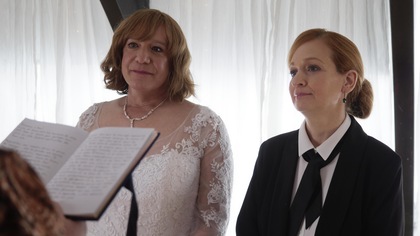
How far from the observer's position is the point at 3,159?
0.79m

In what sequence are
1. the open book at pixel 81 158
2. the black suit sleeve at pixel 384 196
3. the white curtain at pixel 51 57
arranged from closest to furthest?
the open book at pixel 81 158, the black suit sleeve at pixel 384 196, the white curtain at pixel 51 57

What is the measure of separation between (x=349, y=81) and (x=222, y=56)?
131cm

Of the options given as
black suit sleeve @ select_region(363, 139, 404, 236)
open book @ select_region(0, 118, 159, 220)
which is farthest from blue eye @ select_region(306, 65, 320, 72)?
open book @ select_region(0, 118, 159, 220)

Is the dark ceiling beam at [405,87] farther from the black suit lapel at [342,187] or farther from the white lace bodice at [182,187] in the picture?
the white lace bodice at [182,187]

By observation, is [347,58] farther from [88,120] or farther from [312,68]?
[88,120]

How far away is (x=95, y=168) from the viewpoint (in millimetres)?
1464

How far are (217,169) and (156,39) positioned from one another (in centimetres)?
61

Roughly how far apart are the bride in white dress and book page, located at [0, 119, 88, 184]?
776 millimetres

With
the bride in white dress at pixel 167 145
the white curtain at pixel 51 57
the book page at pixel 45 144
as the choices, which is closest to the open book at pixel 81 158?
the book page at pixel 45 144

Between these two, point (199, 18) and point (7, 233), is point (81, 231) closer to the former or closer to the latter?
point (7, 233)

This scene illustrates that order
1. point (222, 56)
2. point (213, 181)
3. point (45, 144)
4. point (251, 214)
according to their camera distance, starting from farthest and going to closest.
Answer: point (222, 56), point (213, 181), point (251, 214), point (45, 144)

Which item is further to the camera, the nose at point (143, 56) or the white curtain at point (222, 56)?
the white curtain at point (222, 56)

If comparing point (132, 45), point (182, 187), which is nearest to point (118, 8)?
point (132, 45)

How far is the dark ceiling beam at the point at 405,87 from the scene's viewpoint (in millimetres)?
3027
